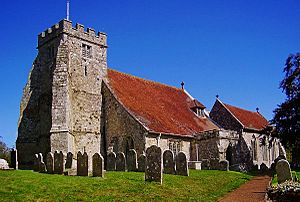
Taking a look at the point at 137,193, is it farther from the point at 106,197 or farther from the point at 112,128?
the point at 112,128

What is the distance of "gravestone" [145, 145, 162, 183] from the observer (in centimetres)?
1570

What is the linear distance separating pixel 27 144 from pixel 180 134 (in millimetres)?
12593

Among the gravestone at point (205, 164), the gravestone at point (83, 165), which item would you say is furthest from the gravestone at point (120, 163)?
the gravestone at point (205, 164)

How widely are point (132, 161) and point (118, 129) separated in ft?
21.0

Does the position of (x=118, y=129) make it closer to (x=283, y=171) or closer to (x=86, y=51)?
(x=86, y=51)

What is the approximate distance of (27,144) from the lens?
28.1m

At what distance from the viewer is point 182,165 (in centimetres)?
1994

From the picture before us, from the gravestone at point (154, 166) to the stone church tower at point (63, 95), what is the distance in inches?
401

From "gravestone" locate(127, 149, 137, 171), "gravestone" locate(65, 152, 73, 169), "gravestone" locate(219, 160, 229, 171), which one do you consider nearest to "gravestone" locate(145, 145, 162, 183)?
"gravestone" locate(65, 152, 73, 169)

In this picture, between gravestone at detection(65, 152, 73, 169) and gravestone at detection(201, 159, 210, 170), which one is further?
gravestone at detection(201, 159, 210, 170)

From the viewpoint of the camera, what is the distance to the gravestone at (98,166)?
654 inches

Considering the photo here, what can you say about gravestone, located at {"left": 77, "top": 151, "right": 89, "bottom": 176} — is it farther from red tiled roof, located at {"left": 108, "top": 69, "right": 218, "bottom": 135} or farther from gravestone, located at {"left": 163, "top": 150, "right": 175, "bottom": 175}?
red tiled roof, located at {"left": 108, "top": 69, "right": 218, "bottom": 135}

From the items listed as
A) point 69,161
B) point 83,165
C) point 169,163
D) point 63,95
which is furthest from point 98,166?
point 63,95

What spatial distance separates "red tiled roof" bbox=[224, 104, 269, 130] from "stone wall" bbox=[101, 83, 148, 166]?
1437cm
